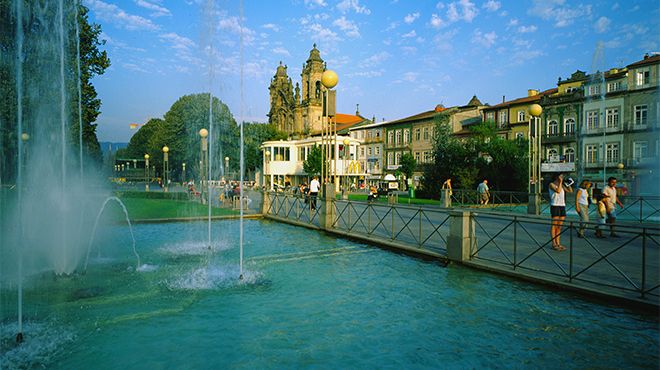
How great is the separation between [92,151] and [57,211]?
108 feet

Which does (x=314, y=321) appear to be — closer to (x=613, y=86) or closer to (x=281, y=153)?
(x=613, y=86)

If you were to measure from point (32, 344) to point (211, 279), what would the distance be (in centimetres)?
390

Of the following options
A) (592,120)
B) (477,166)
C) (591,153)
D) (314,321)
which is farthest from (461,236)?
(592,120)

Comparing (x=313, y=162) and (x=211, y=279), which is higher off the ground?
(x=313, y=162)

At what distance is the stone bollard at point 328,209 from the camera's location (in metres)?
16.2

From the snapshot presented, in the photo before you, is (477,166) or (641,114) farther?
(641,114)

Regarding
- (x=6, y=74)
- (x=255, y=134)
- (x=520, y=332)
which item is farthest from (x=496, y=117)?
(x=520, y=332)

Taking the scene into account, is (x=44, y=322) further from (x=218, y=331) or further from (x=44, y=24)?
(x=44, y=24)

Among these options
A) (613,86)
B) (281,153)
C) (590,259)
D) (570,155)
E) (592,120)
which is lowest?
(590,259)

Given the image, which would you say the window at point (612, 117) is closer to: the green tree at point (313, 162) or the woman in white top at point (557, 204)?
the green tree at point (313, 162)

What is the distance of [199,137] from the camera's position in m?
74.9

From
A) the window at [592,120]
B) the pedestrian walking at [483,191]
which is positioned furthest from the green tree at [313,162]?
the window at [592,120]

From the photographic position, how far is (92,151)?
1603 inches

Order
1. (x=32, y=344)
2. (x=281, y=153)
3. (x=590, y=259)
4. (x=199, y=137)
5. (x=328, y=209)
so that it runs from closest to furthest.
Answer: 1. (x=32, y=344)
2. (x=590, y=259)
3. (x=328, y=209)
4. (x=281, y=153)
5. (x=199, y=137)
